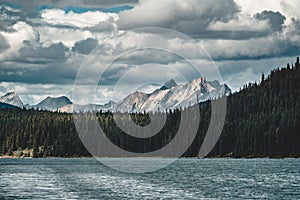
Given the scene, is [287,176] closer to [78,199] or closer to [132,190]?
[132,190]

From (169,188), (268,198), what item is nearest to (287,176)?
(169,188)

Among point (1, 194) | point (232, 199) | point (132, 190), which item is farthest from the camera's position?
point (132, 190)

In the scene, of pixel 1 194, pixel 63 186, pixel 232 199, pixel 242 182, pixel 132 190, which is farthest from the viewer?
pixel 242 182

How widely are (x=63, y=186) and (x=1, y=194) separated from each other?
18572 mm

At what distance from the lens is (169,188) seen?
106500 millimetres

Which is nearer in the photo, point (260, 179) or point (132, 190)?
point (132, 190)

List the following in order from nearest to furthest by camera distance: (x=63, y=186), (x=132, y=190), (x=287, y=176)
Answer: (x=132, y=190) < (x=63, y=186) < (x=287, y=176)

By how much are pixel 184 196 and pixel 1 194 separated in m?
26.9

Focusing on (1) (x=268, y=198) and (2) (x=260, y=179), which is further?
(2) (x=260, y=179)

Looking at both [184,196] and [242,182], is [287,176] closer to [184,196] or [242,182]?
[242,182]

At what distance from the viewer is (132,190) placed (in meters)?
103

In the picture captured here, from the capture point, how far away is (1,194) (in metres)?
93.8

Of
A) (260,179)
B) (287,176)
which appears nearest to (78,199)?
(260,179)

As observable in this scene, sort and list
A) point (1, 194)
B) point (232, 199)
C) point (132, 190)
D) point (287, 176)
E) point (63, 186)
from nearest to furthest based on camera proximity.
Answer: point (232, 199)
point (1, 194)
point (132, 190)
point (63, 186)
point (287, 176)
